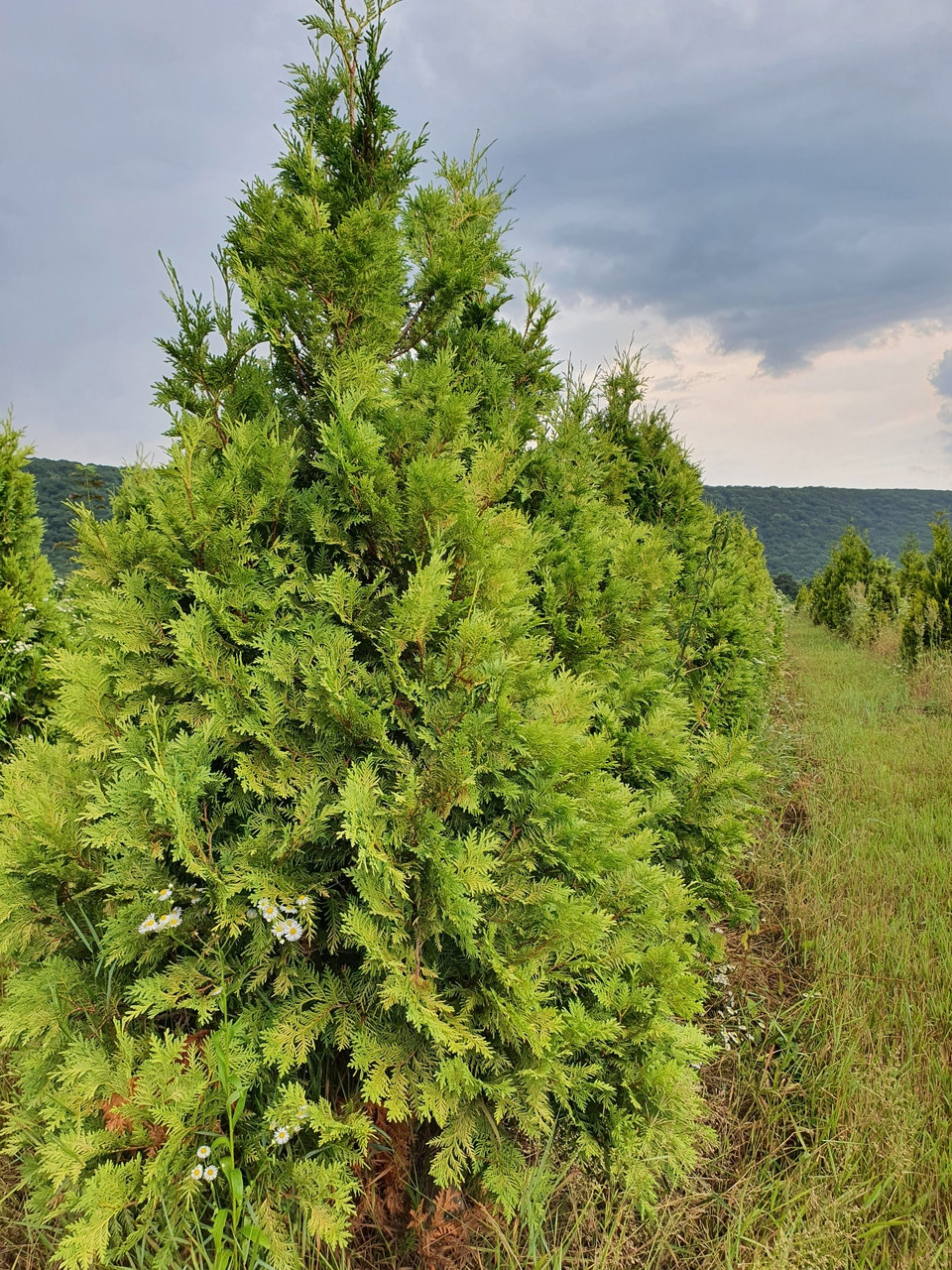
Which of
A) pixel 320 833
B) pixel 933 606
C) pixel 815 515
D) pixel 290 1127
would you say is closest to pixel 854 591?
pixel 933 606

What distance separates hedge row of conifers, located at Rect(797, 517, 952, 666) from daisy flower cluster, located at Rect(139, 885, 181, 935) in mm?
12352

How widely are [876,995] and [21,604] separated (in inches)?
283

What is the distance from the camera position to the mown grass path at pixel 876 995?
2621 mm

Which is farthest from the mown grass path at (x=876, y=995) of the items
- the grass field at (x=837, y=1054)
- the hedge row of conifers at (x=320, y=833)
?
the hedge row of conifers at (x=320, y=833)

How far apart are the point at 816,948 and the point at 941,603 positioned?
10.00m

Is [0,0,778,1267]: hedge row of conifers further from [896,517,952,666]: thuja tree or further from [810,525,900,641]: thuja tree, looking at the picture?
[810,525,900,641]: thuja tree

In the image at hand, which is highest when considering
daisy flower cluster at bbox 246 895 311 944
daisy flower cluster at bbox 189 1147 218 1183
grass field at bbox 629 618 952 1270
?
daisy flower cluster at bbox 246 895 311 944

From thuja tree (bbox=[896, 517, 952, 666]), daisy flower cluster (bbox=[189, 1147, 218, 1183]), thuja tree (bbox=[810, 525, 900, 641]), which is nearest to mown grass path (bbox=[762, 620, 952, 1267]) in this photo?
daisy flower cluster (bbox=[189, 1147, 218, 1183])

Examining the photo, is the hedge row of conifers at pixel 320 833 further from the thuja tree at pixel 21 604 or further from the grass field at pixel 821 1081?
the thuja tree at pixel 21 604

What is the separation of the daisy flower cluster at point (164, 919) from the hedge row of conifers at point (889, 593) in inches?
486

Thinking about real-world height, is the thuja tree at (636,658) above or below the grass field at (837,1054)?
above

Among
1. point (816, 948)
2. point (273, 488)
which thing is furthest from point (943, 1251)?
point (273, 488)

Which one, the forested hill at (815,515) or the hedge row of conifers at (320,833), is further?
the forested hill at (815,515)

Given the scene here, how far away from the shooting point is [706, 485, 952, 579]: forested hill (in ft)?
170
